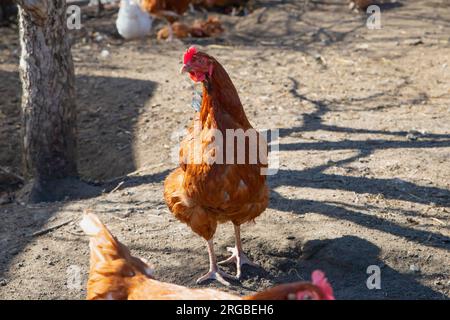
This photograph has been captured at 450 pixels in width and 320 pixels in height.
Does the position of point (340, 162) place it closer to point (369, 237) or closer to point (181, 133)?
point (369, 237)

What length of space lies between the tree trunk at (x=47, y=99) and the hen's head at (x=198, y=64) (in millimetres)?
1723

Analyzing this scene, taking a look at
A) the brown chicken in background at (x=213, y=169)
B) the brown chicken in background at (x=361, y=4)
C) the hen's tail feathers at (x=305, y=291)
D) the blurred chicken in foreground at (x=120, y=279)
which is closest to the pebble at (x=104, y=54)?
the brown chicken in background at (x=361, y=4)

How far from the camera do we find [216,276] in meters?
4.41

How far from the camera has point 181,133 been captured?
675cm

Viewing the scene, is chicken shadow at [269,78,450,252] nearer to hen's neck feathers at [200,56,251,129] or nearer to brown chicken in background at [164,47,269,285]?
brown chicken in background at [164,47,269,285]

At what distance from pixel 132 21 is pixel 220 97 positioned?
19.9 feet

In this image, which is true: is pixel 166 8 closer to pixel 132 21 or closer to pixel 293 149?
pixel 132 21

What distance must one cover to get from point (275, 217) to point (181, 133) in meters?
2.06

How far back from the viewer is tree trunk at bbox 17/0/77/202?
17.9 ft

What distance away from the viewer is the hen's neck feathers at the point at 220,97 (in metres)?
4.07

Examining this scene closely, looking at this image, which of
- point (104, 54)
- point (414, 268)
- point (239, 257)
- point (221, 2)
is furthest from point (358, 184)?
point (221, 2)

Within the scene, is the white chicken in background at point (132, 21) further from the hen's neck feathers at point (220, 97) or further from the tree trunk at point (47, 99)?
the hen's neck feathers at point (220, 97)
